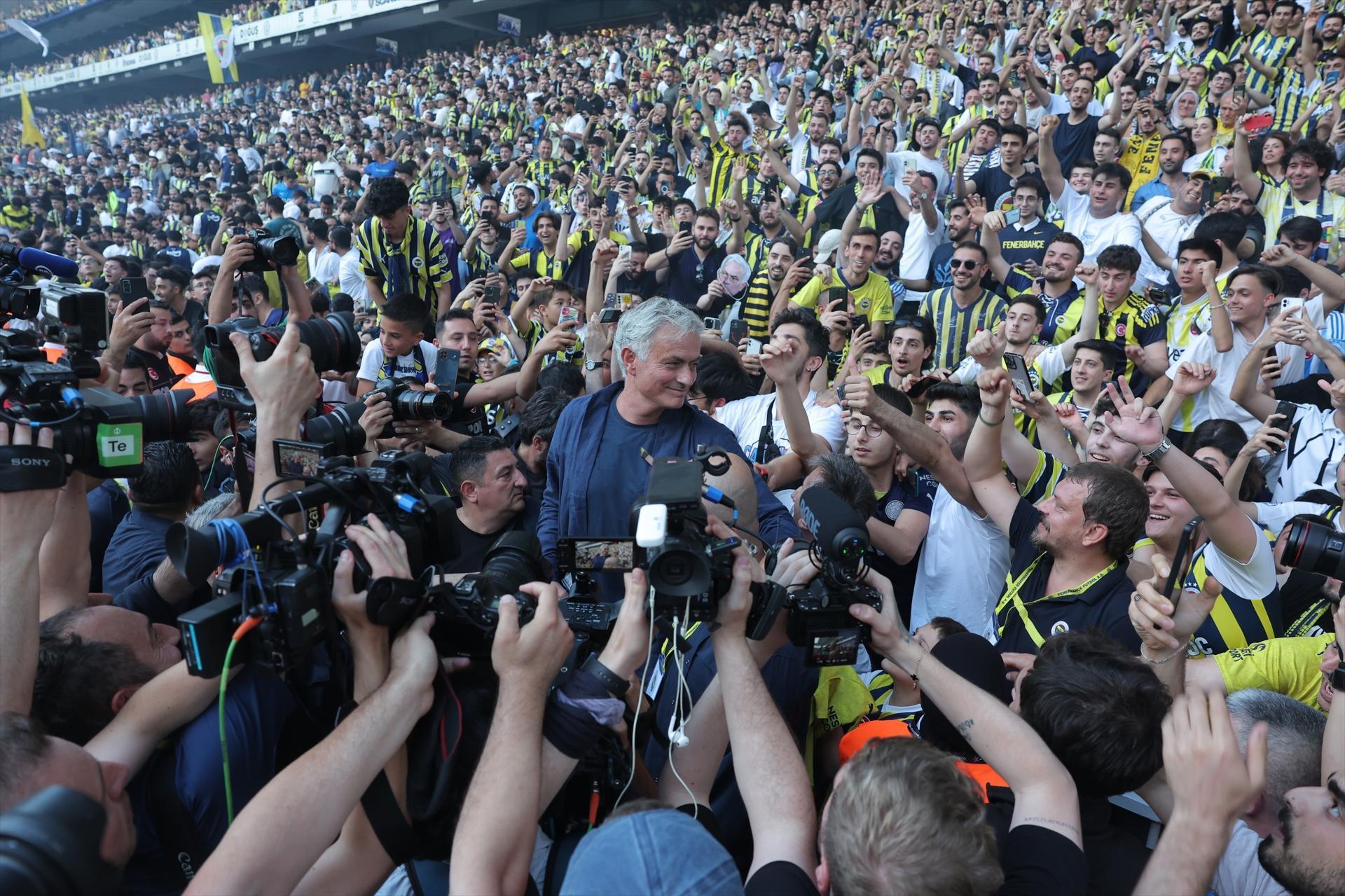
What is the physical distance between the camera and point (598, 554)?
6.66ft

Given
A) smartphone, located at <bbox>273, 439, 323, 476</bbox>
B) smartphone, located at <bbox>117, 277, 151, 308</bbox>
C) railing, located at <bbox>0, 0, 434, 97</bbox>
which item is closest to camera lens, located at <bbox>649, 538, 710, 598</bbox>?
smartphone, located at <bbox>273, 439, 323, 476</bbox>

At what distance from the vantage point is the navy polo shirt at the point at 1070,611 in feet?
8.91

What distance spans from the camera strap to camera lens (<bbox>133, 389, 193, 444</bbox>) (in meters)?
0.38

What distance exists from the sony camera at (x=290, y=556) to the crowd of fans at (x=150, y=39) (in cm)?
2909

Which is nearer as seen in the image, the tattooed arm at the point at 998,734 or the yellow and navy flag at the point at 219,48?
the tattooed arm at the point at 998,734

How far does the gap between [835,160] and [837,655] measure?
7450mm

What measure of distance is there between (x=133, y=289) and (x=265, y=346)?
1825mm

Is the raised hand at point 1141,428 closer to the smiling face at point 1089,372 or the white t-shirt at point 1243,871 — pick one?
the white t-shirt at point 1243,871

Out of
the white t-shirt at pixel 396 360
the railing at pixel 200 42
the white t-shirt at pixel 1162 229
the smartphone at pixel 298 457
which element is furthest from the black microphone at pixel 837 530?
the railing at pixel 200 42

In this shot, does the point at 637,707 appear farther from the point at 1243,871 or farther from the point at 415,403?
the point at 415,403

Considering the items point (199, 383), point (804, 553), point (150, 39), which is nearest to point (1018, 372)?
point (804, 553)

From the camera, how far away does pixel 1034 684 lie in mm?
1991

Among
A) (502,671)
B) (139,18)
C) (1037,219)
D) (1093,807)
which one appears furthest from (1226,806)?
(139,18)

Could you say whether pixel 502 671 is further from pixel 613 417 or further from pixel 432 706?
pixel 613 417
